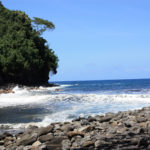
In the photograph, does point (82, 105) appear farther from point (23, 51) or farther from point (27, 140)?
point (23, 51)

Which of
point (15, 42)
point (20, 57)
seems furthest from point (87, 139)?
point (15, 42)

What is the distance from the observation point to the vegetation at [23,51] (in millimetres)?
46778

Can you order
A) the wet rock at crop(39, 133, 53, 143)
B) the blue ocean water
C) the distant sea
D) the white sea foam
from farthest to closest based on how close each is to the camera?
the blue ocean water < the white sea foam < the distant sea < the wet rock at crop(39, 133, 53, 143)

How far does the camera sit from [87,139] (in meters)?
6.95

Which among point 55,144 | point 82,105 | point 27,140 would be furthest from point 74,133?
point 82,105

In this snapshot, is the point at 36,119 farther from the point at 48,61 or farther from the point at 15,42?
the point at 48,61

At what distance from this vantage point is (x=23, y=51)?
48.8 m

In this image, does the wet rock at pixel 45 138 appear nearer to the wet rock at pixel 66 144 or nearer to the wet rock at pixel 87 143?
the wet rock at pixel 66 144

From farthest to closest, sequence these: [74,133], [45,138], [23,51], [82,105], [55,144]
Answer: [23,51]
[82,105]
[74,133]
[45,138]
[55,144]

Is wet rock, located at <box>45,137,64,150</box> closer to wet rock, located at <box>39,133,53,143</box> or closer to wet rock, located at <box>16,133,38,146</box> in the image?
wet rock, located at <box>39,133,53,143</box>

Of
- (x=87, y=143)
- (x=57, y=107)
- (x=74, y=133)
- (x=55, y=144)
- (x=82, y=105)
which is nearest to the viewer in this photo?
(x=87, y=143)

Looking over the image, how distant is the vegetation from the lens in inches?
1842

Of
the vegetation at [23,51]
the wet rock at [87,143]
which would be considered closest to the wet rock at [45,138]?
the wet rock at [87,143]

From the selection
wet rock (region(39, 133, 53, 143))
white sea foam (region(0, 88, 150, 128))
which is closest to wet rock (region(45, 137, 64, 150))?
wet rock (region(39, 133, 53, 143))
